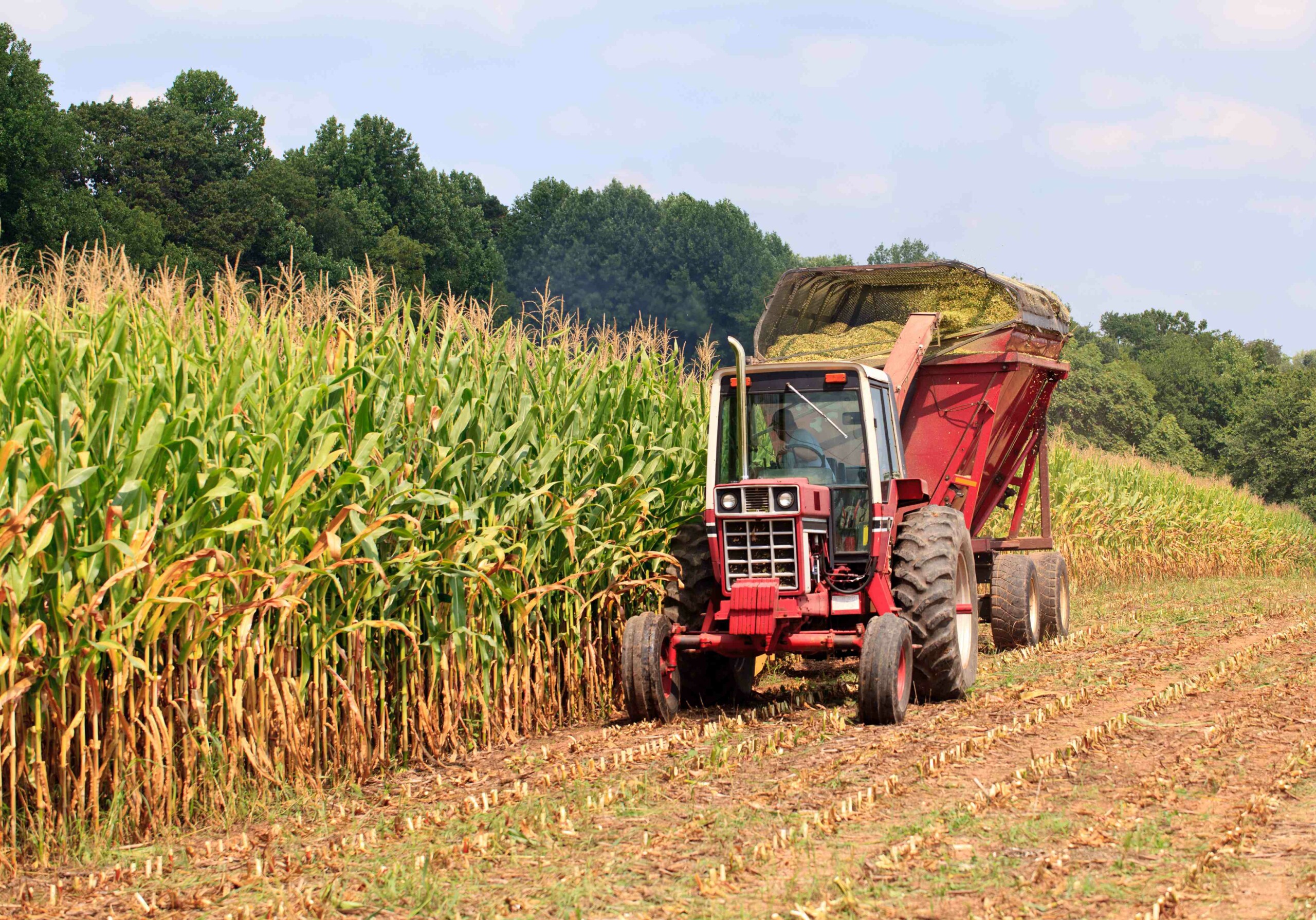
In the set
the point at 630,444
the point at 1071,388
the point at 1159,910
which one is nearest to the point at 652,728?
Answer: the point at 630,444

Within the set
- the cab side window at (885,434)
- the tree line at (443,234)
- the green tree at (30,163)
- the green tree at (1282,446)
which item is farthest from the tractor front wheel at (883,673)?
the green tree at (1282,446)

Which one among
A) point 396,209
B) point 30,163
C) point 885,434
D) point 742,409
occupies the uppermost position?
point 396,209

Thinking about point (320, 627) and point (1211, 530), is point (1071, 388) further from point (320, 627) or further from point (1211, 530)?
point (320, 627)

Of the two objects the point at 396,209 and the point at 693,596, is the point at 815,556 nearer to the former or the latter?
the point at 693,596

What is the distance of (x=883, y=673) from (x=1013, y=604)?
449 centimetres

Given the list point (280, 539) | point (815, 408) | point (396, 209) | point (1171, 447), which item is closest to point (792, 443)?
point (815, 408)

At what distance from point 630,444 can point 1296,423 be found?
3522 centimetres

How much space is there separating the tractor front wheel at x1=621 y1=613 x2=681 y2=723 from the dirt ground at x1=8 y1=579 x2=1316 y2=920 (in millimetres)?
141

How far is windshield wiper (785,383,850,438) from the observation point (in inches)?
322

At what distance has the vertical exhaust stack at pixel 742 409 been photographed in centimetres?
757

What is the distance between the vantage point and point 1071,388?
44625 millimetres

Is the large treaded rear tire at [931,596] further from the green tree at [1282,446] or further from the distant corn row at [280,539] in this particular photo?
the green tree at [1282,446]

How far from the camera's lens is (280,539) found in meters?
5.87

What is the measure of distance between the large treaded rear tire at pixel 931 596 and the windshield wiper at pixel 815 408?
79 centimetres
